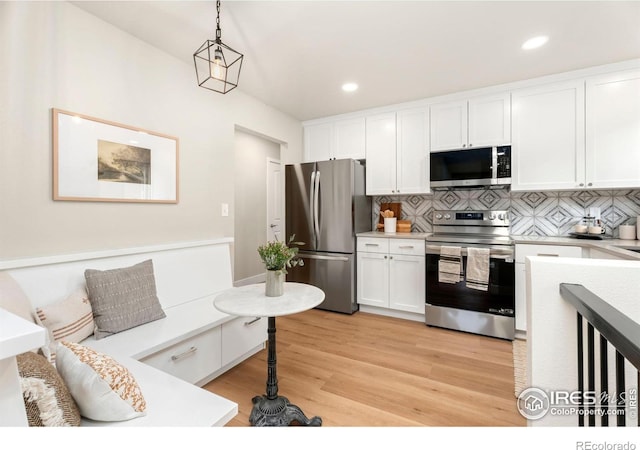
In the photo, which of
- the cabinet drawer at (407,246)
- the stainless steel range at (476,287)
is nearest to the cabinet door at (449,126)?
the stainless steel range at (476,287)

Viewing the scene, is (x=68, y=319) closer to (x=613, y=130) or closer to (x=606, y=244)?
(x=606, y=244)

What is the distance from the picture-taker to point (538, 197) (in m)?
3.11

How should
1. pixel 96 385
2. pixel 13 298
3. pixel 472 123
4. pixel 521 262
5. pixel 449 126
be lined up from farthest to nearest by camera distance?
1. pixel 449 126
2. pixel 472 123
3. pixel 521 262
4. pixel 13 298
5. pixel 96 385

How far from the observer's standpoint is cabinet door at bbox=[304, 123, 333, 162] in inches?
158

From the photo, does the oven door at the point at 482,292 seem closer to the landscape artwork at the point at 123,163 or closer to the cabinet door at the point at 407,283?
the cabinet door at the point at 407,283

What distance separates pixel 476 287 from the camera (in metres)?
2.81

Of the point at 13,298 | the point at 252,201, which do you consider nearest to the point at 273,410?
the point at 13,298

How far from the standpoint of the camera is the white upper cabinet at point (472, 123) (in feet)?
9.90

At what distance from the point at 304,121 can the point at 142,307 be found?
3194 millimetres

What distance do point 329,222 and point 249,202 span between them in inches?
66.2

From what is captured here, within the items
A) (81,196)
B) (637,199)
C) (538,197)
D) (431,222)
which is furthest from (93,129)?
(637,199)

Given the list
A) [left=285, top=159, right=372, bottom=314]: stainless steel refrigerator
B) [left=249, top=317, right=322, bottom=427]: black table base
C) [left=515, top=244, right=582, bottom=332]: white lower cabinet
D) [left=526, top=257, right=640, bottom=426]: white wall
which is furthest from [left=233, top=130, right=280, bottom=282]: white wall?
[left=526, top=257, right=640, bottom=426]: white wall

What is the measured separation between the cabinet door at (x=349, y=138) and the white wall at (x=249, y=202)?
49.5 inches

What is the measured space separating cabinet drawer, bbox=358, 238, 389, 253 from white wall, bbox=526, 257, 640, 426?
2.18m
